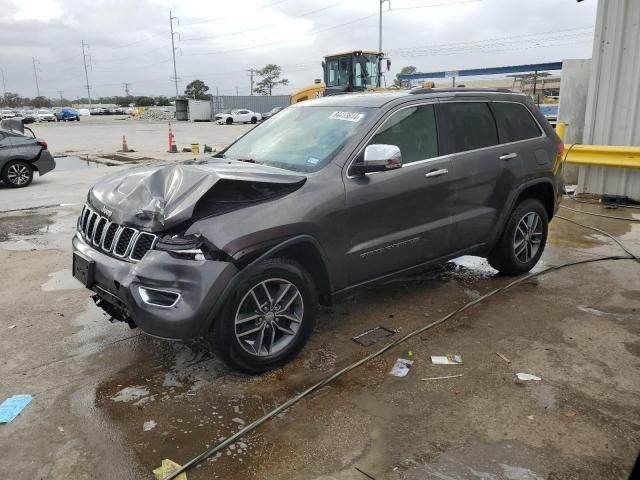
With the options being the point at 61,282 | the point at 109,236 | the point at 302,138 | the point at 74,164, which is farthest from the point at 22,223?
the point at 74,164

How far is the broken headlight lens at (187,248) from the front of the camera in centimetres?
321

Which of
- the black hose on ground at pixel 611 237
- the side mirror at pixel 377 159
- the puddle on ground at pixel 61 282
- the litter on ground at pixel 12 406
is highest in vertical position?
the side mirror at pixel 377 159

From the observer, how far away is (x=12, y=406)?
3.36 meters

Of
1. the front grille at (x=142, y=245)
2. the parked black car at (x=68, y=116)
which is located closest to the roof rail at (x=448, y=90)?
the front grille at (x=142, y=245)

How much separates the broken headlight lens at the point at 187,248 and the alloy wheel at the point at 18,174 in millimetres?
10433

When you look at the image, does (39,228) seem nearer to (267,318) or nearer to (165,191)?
(165,191)

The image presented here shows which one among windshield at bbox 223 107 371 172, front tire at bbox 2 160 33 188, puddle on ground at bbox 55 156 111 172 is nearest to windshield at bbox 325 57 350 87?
puddle on ground at bbox 55 156 111 172

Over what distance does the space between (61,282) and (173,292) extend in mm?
3044

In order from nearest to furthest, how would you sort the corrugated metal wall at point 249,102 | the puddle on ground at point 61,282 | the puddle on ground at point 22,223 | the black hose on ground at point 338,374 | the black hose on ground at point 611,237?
the black hose on ground at point 338,374 < the puddle on ground at point 61,282 < the black hose on ground at point 611,237 < the puddle on ground at point 22,223 < the corrugated metal wall at point 249,102

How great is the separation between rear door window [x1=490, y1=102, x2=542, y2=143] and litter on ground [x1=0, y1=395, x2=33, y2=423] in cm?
435

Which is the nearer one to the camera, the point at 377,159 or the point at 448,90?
the point at 377,159

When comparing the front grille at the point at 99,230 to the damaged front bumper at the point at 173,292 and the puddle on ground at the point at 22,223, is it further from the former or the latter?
the puddle on ground at the point at 22,223

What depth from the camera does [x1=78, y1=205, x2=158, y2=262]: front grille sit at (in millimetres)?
3352

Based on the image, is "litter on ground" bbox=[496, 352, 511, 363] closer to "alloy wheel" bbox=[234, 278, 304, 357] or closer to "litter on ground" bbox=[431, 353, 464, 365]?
"litter on ground" bbox=[431, 353, 464, 365]
